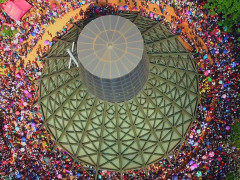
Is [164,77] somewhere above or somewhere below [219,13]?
below

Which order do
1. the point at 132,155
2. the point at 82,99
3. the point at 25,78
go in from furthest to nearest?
1. the point at 25,78
2. the point at 132,155
3. the point at 82,99

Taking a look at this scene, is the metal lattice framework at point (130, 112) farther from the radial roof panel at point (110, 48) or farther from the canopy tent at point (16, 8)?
the canopy tent at point (16, 8)

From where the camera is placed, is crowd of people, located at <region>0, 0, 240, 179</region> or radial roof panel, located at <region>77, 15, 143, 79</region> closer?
radial roof panel, located at <region>77, 15, 143, 79</region>

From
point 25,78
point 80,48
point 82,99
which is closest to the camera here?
point 80,48

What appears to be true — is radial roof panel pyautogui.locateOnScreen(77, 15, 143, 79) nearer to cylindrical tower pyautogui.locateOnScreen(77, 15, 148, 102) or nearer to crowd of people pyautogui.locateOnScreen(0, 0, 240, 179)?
cylindrical tower pyautogui.locateOnScreen(77, 15, 148, 102)

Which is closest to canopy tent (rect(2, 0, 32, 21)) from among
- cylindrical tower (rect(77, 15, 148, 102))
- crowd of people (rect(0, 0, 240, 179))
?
crowd of people (rect(0, 0, 240, 179))

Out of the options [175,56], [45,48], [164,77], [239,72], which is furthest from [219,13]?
[45,48]

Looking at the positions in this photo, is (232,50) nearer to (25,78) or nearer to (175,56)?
(175,56)
